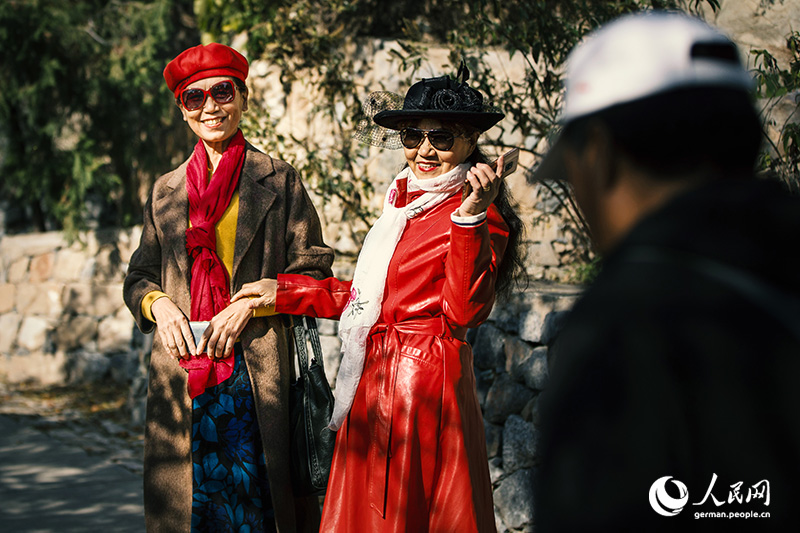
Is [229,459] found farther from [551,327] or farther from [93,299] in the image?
[93,299]

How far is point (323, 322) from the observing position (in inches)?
212

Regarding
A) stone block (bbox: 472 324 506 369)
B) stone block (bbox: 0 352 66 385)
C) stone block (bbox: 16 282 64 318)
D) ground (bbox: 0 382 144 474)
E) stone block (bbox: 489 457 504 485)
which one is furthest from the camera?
stone block (bbox: 16 282 64 318)

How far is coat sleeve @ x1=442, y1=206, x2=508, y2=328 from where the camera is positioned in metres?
2.21

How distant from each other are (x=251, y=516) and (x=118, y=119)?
625 cm

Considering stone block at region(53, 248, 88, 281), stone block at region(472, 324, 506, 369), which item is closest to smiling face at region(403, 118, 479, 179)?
stone block at region(472, 324, 506, 369)

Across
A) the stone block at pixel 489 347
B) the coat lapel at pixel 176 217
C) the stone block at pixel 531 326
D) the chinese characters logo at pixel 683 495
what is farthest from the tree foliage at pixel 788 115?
the chinese characters logo at pixel 683 495

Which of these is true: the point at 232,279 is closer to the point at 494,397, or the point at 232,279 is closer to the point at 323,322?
the point at 494,397

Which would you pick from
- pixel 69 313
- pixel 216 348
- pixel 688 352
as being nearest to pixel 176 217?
pixel 216 348

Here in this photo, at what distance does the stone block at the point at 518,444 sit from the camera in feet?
13.0

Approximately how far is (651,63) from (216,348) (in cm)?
211

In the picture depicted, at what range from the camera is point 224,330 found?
273cm

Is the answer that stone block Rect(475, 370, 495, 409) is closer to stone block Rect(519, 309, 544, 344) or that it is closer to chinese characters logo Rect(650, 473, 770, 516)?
stone block Rect(519, 309, 544, 344)

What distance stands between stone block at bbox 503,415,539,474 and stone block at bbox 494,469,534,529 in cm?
5

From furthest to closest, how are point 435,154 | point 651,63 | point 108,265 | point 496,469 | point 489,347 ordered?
point 108,265, point 489,347, point 496,469, point 435,154, point 651,63
